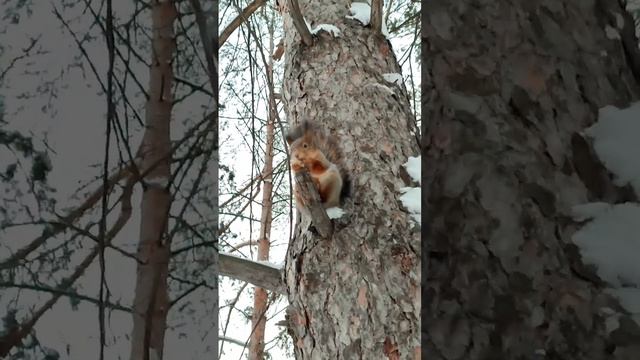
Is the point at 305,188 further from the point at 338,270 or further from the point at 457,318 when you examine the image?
the point at 457,318

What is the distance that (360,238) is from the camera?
1.04 meters

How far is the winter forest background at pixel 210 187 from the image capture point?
0.21 metres

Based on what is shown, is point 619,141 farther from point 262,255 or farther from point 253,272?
point 262,255

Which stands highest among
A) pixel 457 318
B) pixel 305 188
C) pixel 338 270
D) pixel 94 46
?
pixel 305 188

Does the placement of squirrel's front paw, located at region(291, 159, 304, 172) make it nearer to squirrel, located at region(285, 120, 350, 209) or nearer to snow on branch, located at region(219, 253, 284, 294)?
squirrel, located at region(285, 120, 350, 209)

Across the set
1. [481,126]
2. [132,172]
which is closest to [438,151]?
[481,126]

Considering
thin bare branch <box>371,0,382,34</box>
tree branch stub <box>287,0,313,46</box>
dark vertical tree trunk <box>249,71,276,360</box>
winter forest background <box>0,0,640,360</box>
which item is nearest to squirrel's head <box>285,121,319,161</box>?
tree branch stub <box>287,0,313,46</box>

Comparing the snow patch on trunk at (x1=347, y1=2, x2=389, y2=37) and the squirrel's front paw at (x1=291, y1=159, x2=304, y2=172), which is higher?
the snow patch on trunk at (x1=347, y1=2, x2=389, y2=37)

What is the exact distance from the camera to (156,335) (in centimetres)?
28

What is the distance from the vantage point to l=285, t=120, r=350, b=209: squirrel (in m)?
1.03

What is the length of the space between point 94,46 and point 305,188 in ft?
2.40

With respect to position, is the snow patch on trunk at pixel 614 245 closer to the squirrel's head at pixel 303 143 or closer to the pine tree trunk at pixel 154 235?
the pine tree trunk at pixel 154 235

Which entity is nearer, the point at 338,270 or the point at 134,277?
the point at 134,277

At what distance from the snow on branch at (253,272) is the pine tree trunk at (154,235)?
0.94 metres
